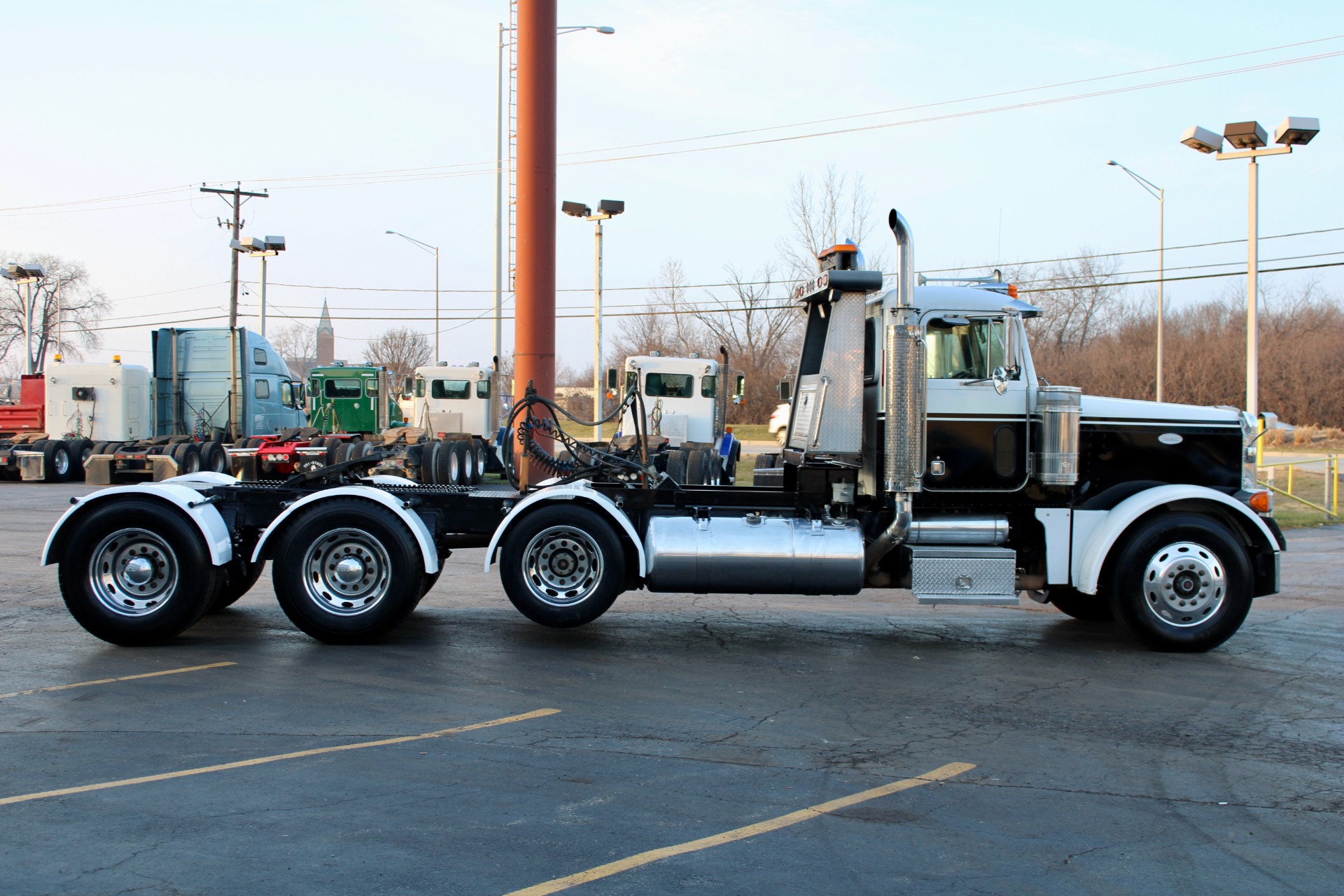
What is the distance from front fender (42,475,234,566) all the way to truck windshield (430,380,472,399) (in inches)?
877

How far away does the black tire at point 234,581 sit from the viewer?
9000mm

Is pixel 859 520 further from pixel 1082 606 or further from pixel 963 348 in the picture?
pixel 1082 606

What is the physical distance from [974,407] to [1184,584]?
84.2 inches

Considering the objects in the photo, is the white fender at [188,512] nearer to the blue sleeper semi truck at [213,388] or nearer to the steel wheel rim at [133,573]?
the steel wheel rim at [133,573]

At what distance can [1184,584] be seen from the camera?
852cm

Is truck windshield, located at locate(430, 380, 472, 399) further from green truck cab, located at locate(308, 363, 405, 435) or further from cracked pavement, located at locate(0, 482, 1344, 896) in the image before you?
cracked pavement, located at locate(0, 482, 1344, 896)

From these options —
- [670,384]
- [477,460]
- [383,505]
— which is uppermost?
[670,384]

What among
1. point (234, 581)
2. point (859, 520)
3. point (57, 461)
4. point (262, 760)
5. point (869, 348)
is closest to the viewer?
point (262, 760)

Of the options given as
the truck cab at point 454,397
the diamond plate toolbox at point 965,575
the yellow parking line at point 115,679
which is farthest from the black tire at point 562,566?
the truck cab at point 454,397

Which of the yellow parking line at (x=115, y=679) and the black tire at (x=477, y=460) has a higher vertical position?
the black tire at (x=477, y=460)

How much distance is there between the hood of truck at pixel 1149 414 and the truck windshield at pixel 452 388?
77.7 ft

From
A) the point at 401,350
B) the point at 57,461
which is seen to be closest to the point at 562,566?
the point at 57,461

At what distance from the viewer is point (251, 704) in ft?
22.1

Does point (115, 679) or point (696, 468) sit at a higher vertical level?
point (696, 468)
